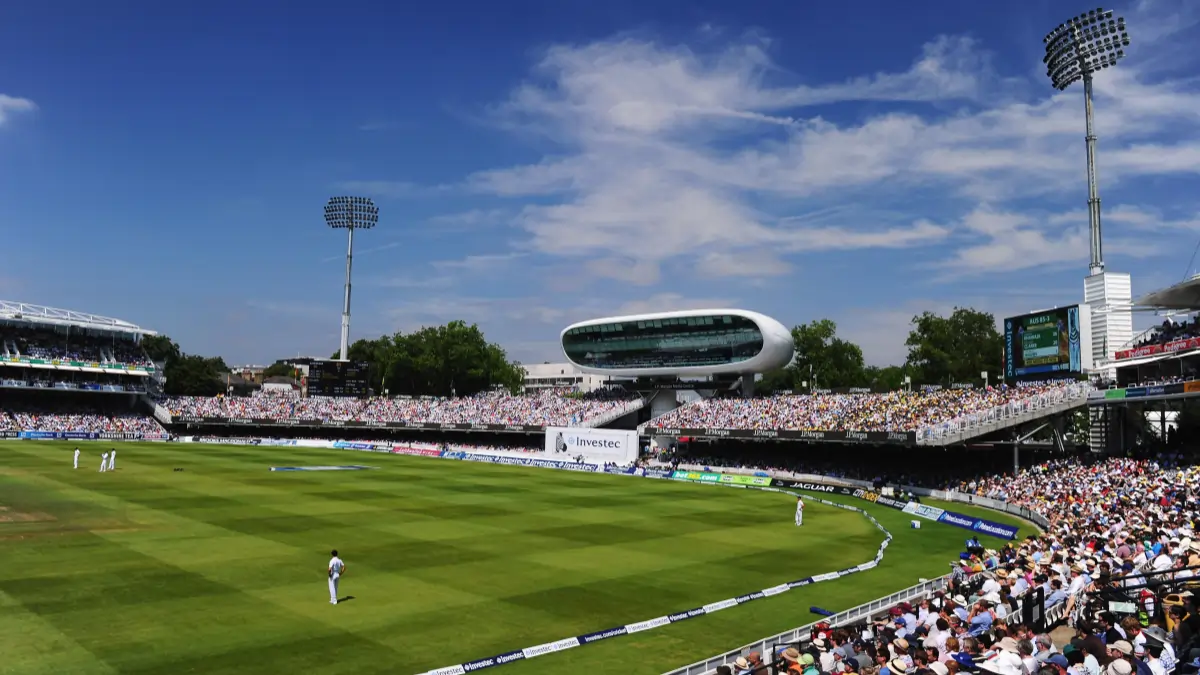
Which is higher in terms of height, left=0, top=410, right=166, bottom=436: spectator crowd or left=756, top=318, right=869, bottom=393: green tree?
left=756, top=318, right=869, bottom=393: green tree

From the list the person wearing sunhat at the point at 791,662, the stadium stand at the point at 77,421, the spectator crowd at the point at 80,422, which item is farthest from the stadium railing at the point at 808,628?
the spectator crowd at the point at 80,422

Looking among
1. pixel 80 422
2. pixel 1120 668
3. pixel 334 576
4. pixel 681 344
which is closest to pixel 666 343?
pixel 681 344

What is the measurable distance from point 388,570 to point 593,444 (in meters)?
44.5

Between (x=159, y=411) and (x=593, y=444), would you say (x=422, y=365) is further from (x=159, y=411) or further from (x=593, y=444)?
(x=593, y=444)

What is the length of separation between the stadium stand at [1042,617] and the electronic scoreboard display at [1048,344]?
71.3 feet

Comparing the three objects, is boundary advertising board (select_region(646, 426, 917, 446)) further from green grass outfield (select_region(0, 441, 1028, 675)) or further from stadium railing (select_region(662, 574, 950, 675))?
stadium railing (select_region(662, 574, 950, 675))

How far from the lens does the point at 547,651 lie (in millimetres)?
15781

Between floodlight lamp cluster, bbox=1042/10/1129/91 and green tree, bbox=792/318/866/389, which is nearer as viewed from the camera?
floodlight lamp cluster, bbox=1042/10/1129/91

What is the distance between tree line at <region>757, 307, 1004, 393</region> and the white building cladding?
24.4 meters

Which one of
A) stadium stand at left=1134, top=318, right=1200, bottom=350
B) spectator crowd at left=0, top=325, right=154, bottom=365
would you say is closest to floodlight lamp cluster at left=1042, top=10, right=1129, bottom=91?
stadium stand at left=1134, top=318, right=1200, bottom=350

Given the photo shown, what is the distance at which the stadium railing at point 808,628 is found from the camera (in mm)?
13492

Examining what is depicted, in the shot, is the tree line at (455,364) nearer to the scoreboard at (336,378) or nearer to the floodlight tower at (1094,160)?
the scoreboard at (336,378)

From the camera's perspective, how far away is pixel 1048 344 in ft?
154

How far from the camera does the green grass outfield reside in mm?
15383
